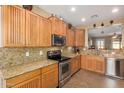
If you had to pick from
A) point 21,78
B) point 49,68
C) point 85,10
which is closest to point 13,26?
point 21,78

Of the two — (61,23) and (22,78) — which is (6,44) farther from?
(61,23)

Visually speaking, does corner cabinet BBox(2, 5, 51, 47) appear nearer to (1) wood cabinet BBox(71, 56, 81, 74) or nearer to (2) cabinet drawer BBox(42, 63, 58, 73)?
(2) cabinet drawer BBox(42, 63, 58, 73)

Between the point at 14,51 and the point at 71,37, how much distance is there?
123 inches

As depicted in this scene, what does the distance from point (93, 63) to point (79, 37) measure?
1.60 meters

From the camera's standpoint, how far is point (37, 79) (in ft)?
7.29

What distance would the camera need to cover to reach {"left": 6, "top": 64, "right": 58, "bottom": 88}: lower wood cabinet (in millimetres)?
1734

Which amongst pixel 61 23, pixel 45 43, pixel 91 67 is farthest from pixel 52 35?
pixel 91 67

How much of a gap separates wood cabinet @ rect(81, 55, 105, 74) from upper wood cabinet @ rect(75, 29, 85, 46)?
760 millimetres

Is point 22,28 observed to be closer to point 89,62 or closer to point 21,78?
point 21,78

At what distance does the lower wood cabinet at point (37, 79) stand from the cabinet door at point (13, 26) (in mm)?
672

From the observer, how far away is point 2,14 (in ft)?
6.04

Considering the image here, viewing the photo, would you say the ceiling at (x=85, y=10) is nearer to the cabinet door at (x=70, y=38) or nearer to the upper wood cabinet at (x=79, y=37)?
the cabinet door at (x=70, y=38)

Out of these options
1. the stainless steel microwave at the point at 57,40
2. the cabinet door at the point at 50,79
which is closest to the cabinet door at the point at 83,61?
the stainless steel microwave at the point at 57,40

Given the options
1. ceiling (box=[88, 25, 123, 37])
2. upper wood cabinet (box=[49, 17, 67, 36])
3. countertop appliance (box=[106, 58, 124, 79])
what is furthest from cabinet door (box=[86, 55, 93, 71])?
upper wood cabinet (box=[49, 17, 67, 36])
